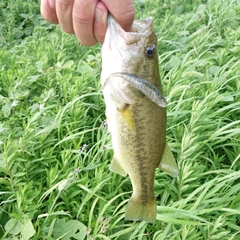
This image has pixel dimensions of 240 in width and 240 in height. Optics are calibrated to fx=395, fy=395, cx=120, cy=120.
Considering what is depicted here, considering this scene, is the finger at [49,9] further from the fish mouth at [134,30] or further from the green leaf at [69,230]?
the green leaf at [69,230]

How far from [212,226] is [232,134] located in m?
0.81

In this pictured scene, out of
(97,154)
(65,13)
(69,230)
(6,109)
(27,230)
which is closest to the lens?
(65,13)

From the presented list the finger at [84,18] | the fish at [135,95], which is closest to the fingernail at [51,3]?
the finger at [84,18]

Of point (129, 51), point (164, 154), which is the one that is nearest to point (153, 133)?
point (164, 154)

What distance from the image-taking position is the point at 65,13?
60.1 inches

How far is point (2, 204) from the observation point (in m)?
2.66

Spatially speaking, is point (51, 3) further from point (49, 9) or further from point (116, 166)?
point (116, 166)

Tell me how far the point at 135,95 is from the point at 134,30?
0.28 meters

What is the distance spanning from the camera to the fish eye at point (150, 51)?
5.52 feet

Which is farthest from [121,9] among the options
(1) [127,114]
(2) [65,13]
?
(1) [127,114]

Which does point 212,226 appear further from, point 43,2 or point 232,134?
point 43,2

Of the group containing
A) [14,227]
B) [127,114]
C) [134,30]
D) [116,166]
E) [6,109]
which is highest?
[134,30]

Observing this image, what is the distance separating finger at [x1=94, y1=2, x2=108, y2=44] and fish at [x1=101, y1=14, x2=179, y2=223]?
0.02 meters

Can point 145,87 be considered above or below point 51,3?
below
